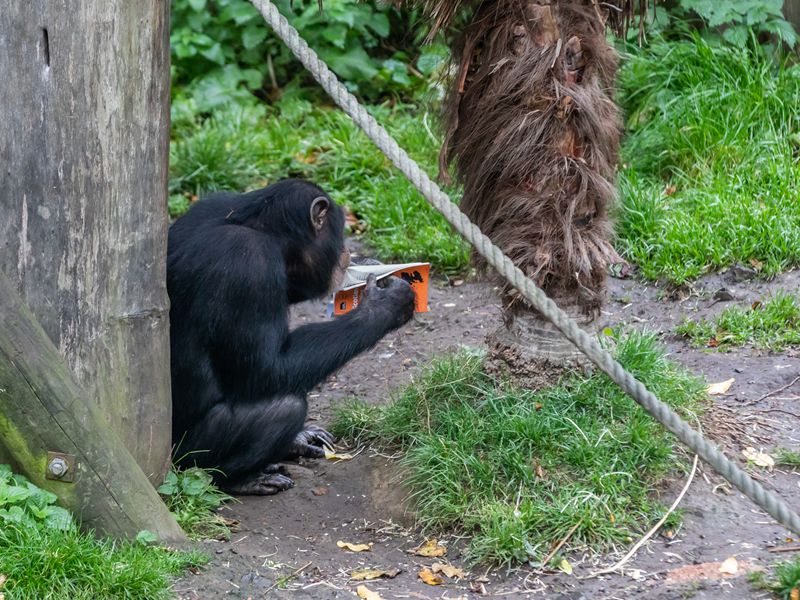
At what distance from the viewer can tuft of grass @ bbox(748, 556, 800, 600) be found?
11.3ft

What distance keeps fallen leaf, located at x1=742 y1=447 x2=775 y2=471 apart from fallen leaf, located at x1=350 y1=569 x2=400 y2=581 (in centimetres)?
160

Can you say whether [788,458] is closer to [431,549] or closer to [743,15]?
[431,549]

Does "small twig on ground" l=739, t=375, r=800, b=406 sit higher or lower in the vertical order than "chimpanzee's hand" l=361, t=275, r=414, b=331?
lower

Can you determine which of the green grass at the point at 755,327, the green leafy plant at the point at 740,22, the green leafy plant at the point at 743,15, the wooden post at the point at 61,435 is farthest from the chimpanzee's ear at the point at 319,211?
the green leafy plant at the point at 743,15

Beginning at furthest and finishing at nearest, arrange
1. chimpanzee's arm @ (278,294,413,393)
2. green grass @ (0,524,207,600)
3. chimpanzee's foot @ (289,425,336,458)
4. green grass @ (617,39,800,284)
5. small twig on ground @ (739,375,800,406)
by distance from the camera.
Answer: green grass @ (617,39,800,284) → chimpanzee's foot @ (289,425,336,458) → small twig on ground @ (739,375,800,406) → chimpanzee's arm @ (278,294,413,393) → green grass @ (0,524,207,600)

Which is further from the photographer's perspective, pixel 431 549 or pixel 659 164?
pixel 659 164

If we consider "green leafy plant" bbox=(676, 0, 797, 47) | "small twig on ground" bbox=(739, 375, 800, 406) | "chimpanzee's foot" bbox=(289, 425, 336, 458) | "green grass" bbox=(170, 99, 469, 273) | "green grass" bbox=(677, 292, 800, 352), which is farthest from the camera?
"green grass" bbox=(170, 99, 469, 273)

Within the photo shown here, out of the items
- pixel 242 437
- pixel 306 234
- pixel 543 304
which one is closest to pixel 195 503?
A: pixel 242 437

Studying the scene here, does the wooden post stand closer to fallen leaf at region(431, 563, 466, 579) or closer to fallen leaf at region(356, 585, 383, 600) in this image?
fallen leaf at region(356, 585, 383, 600)

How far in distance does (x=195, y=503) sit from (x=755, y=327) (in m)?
3.09

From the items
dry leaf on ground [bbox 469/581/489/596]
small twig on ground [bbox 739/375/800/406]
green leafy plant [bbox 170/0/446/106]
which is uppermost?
green leafy plant [bbox 170/0/446/106]

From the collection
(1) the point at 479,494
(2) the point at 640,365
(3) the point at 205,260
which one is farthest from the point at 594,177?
(3) the point at 205,260

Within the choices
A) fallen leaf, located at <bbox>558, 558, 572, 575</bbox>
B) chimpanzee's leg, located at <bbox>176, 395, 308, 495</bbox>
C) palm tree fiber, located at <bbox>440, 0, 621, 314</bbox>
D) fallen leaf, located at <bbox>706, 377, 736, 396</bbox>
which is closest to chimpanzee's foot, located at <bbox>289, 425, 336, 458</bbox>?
chimpanzee's leg, located at <bbox>176, 395, 308, 495</bbox>

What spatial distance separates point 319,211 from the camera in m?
4.90
